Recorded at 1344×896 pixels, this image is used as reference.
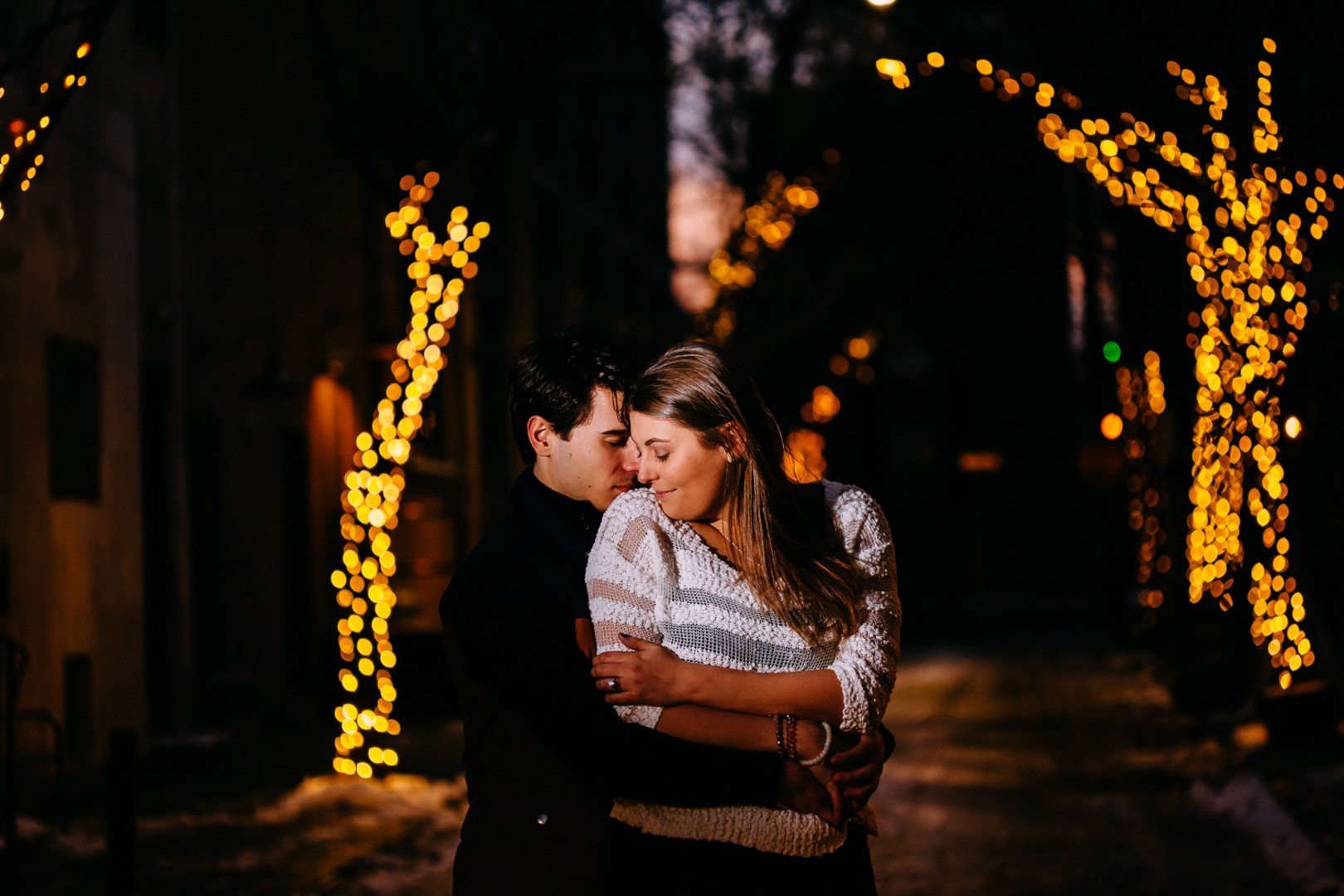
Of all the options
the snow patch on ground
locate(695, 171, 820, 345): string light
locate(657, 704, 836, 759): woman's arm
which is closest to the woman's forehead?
locate(657, 704, 836, 759): woman's arm

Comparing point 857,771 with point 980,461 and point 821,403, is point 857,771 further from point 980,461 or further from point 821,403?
point 980,461

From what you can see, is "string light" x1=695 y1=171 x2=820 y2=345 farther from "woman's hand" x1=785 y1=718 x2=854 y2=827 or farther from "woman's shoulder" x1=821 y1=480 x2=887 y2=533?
"woman's hand" x1=785 y1=718 x2=854 y2=827

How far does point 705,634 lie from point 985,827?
25.4ft

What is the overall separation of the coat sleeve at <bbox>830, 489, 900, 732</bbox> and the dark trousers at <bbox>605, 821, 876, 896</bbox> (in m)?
0.30

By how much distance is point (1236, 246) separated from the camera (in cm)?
827

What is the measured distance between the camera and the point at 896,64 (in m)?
8.86

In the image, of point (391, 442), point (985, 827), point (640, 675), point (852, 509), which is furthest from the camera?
point (391, 442)

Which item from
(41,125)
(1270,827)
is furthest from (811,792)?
(1270,827)

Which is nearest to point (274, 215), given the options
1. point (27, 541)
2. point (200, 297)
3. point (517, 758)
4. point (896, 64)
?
point (200, 297)

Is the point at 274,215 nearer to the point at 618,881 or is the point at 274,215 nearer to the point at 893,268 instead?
the point at 893,268

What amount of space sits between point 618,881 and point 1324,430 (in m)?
7.97

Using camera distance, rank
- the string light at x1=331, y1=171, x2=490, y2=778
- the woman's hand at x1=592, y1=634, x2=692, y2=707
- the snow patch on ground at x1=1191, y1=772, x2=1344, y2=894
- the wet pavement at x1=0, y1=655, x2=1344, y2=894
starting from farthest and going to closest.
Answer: the string light at x1=331, y1=171, x2=490, y2=778 < the wet pavement at x1=0, y1=655, x2=1344, y2=894 < the snow patch on ground at x1=1191, y1=772, x2=1344, y2=894 < the woman's hand at x1=592, y1=634, x2=692, y2=707

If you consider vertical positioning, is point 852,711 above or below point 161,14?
below

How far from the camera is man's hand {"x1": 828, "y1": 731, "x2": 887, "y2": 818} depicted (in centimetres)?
328
